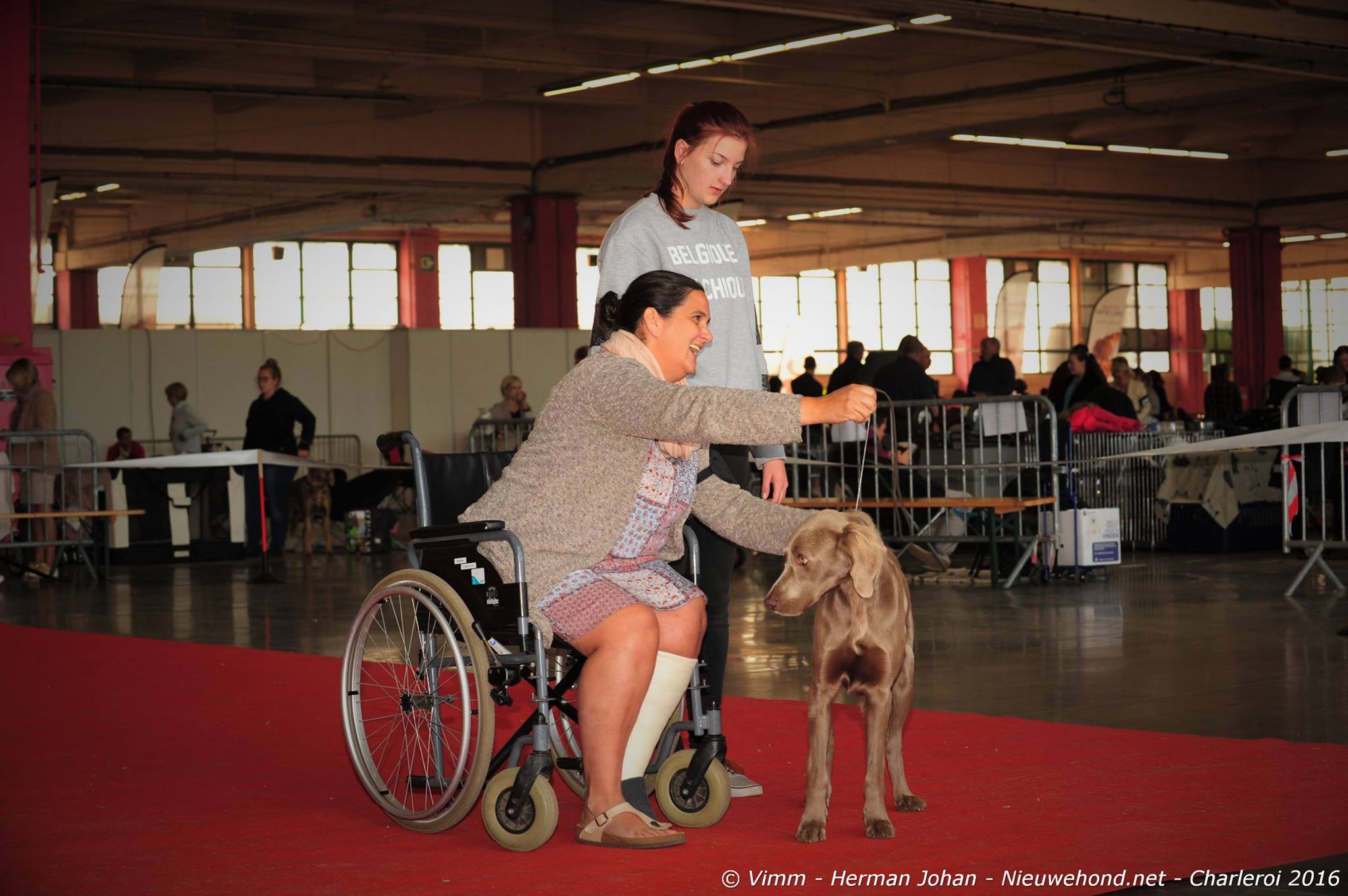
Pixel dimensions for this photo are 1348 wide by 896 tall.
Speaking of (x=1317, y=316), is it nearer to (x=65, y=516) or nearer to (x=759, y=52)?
(x=759, y=52)

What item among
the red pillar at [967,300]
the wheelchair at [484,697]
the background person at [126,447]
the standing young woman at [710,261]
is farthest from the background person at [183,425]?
the red pillar at [967,300]

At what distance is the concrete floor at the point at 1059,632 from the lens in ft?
15.5

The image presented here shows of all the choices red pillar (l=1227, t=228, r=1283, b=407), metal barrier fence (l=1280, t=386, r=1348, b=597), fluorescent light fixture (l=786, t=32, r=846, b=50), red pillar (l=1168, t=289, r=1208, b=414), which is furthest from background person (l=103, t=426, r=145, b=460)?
red pillar (l=1168, t=289, r=1208, b=414)

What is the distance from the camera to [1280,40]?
12859 mm

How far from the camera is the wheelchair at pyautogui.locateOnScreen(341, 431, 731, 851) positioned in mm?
2912

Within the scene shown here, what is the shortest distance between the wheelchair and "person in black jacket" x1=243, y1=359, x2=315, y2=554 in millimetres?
Result: 9109

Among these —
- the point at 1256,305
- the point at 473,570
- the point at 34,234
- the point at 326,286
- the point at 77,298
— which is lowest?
the point at 473,570

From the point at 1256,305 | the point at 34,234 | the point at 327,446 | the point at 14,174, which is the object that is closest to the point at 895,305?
the point at 1256,305

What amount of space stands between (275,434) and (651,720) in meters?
9.87

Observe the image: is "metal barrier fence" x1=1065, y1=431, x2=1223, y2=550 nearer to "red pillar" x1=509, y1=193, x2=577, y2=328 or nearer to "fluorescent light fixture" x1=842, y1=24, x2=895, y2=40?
"fluorescent light fixture" x1=842, y1=24, x2=895, y2=40

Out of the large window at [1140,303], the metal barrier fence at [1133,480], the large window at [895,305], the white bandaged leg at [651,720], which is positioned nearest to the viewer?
the white bandaged leg at [651,720]

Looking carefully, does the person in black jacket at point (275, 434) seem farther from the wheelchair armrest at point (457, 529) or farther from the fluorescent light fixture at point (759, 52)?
the wheelchair armrest at point (457, 529)

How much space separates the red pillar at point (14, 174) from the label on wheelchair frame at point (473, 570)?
9.24m

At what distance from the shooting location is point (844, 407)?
2.64 meters
